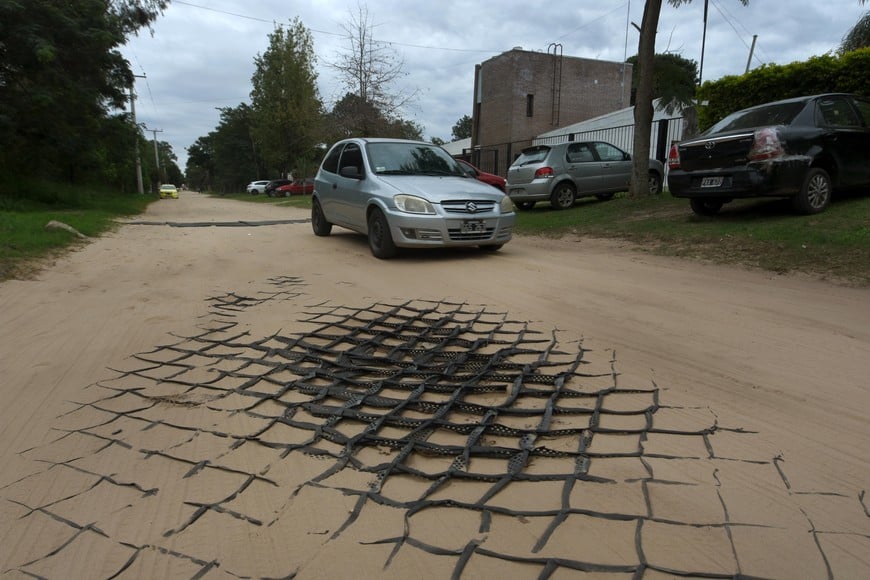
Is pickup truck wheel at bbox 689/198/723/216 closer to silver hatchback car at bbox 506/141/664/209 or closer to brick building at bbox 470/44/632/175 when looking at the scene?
silver hatchback car at bbox 506/141/664/209

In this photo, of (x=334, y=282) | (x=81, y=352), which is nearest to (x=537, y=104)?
(x=334, y=282)

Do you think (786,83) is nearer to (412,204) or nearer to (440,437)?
(412,204)

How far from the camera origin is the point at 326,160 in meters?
10.1

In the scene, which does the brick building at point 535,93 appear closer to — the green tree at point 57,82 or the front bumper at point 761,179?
the green tree at point 57,82

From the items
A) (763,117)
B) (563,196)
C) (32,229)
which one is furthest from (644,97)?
(32,229)

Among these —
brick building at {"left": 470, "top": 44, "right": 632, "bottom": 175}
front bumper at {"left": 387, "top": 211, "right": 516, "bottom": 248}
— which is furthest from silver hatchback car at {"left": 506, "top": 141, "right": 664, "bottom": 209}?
brick building at {"left": 470, "top": 44, "right": 632, "bottom": 175}

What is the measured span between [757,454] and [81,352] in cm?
422

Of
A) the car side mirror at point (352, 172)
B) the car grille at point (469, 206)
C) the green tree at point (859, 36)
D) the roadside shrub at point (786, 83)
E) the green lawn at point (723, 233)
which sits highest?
the green tree at point (859, 36)

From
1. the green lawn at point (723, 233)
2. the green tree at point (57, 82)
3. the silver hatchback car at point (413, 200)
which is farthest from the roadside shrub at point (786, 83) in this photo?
the green tree at point (57, 82)

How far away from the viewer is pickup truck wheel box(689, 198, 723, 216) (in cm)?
947

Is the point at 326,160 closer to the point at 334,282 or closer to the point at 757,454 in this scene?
the point at 334,282

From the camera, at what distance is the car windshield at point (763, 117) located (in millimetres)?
7918

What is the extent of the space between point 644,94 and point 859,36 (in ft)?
56.9

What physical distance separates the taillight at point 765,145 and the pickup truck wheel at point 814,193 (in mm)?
746
